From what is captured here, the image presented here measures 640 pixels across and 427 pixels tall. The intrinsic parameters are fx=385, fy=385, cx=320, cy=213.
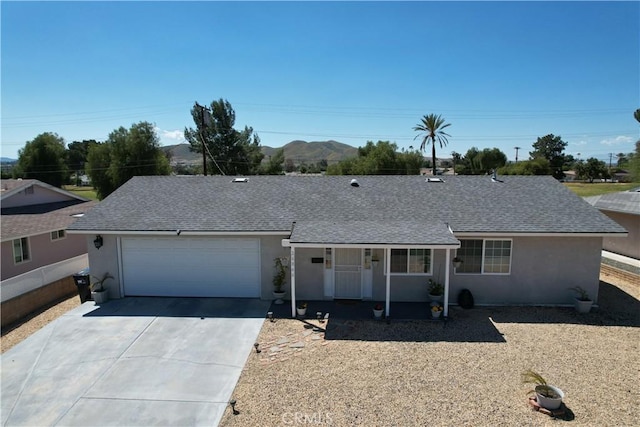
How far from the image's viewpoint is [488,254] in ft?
41.1

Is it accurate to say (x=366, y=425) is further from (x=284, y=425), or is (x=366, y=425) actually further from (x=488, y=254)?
(x=488, y=254)

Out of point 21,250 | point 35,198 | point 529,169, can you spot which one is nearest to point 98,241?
point 21,250

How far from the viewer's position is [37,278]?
13.2 meters

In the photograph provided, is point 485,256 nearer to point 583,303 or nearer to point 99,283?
point 583,303

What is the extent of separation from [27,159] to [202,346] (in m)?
47.3

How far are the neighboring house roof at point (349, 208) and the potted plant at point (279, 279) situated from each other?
1.22m

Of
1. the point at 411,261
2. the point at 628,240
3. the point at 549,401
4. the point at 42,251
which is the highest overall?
the point at 411,261

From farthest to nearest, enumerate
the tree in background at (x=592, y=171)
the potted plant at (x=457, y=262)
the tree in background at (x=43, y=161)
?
1. the tree in background at (x=592, y=171)
2. the tree in background at (x=43, y=161)
3. the potted plant at (x=457, y=262)

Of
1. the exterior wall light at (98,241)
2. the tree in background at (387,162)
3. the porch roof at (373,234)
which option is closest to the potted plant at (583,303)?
the porch roof at (373,234)

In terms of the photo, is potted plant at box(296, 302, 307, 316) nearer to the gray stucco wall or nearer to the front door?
the gray stucco wall

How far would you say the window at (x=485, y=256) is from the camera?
41.0 ft

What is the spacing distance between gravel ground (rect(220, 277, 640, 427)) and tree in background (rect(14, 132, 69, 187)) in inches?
1816

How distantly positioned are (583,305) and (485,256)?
10.6ft

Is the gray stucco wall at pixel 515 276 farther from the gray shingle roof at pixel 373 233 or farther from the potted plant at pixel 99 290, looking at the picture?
the potted plant at pixel 99 290
